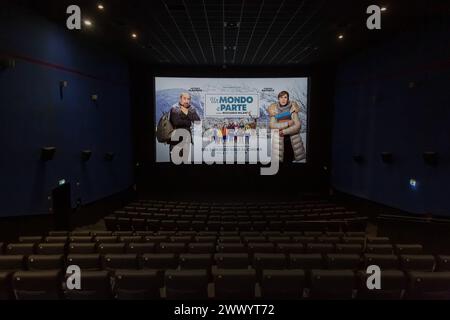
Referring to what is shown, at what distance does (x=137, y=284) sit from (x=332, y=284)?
2.47 m

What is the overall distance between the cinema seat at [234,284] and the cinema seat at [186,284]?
0.17 meters

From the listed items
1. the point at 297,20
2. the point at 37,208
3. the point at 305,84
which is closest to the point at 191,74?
the point at 305,84

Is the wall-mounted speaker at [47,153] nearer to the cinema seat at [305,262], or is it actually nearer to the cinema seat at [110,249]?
the cinema seat at [110,249]

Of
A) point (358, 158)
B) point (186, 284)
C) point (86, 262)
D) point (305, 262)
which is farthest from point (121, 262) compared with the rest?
point (358, 158)

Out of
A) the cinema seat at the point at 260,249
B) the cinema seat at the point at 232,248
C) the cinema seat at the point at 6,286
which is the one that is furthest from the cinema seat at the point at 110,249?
the cinema seat at the point at 260,249

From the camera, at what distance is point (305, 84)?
57.5 feet

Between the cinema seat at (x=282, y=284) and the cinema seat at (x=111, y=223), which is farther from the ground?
the cinema seat at (x=282, y=284)

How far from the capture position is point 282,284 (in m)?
3.96

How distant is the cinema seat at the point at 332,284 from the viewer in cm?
392

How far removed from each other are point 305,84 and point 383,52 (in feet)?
17.7

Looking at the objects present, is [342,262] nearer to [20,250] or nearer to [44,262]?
[44,262]

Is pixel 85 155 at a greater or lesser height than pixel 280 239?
greater

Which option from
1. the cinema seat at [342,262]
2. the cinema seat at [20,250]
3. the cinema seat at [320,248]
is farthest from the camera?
the cinema seat at [320,248]
